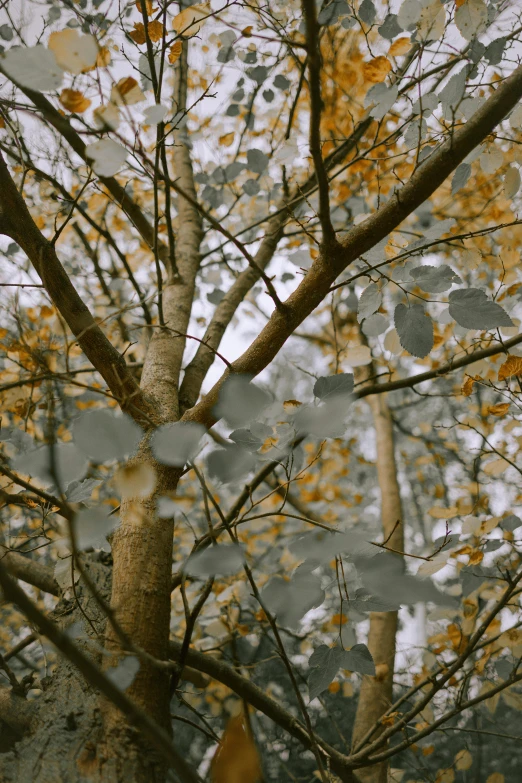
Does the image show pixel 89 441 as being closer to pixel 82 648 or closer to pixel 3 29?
pixel 82 648

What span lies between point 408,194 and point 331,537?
2.31 feet

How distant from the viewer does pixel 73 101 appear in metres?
0.72

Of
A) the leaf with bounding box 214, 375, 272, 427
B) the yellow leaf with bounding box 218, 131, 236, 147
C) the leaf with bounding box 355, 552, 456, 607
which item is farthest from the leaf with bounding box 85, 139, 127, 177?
the yellow leaf with bounding box 218, 131, 236, 147

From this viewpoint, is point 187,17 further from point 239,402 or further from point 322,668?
point 322,668

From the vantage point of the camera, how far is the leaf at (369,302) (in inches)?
38.8

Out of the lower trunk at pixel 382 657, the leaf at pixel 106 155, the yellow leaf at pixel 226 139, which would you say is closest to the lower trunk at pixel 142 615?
the leaf at pixel 106 155

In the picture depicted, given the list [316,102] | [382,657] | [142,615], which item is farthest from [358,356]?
[382,657]

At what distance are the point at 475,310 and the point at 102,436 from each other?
0.65 meters

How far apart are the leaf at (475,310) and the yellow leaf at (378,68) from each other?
2.04ft

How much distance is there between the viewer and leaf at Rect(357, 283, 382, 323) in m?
0.98

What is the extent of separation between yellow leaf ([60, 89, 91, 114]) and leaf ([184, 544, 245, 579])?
2.19 ft

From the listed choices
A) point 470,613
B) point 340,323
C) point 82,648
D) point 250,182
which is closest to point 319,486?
point 340,323

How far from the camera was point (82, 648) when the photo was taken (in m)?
0.79

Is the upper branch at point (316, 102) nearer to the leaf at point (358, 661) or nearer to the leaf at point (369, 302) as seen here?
the leaf at point (369, 302)
